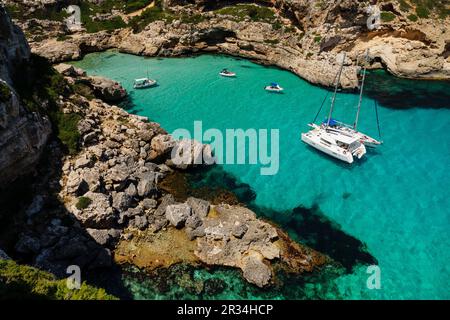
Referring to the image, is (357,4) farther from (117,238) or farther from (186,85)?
(117,238)

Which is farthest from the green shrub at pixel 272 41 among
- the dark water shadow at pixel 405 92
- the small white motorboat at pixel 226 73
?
the dark water shadow at pixel 405 92

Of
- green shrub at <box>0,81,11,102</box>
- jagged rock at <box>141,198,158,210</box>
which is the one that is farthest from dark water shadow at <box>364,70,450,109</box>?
green shrub at <box>0,81,11,102</box>

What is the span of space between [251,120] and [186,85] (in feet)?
44.5

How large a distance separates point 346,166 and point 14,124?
30054 millimetres

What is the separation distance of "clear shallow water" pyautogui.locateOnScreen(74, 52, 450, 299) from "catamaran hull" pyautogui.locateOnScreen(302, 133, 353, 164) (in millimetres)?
662

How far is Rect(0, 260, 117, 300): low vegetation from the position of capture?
13281mm

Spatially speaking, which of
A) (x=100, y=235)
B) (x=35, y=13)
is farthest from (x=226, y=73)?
(x=35, y=13)

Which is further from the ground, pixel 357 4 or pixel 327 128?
pixel 357 4

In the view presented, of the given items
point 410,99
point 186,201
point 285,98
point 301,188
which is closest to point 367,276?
point 301,188

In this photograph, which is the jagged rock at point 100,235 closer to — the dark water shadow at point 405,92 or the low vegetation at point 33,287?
the low vegetation at point 33,287

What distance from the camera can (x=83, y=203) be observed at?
24.2 metres
